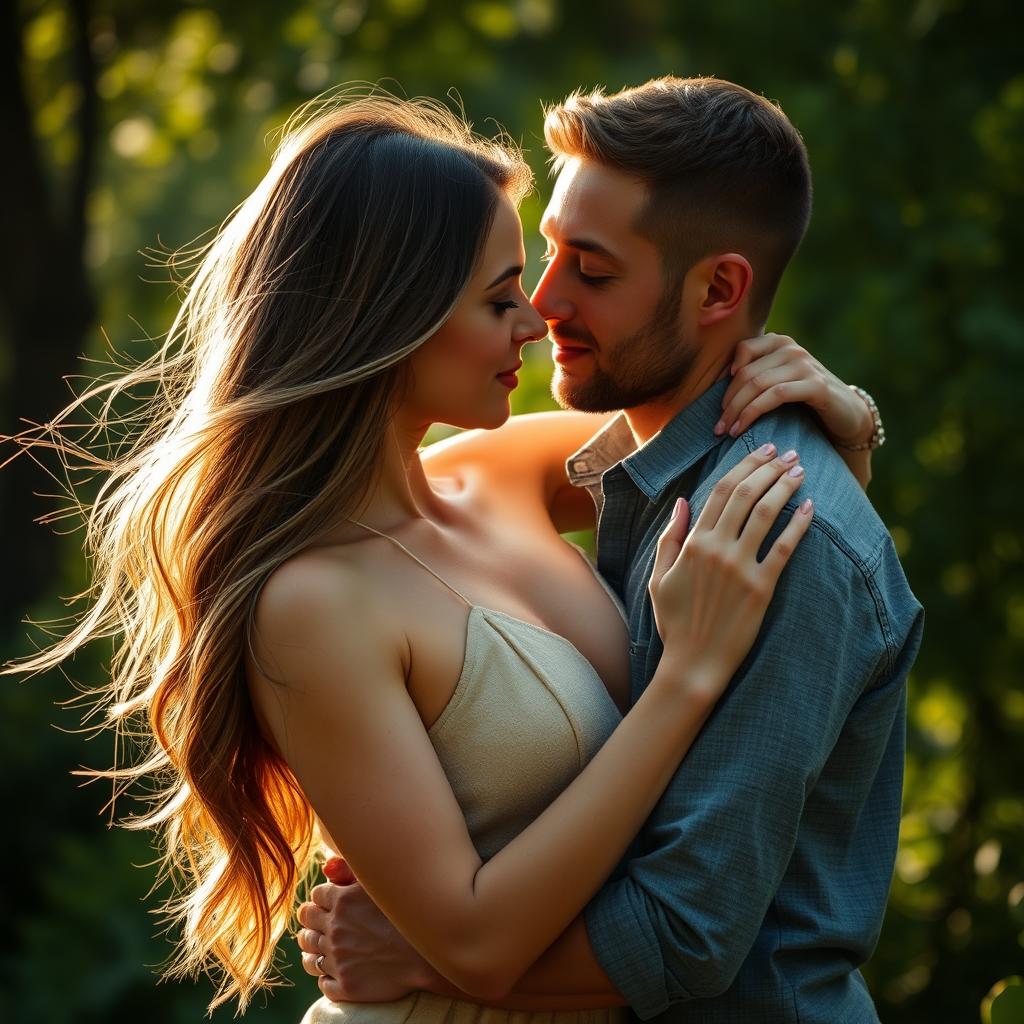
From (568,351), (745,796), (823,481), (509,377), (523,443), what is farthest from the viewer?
(523,443)

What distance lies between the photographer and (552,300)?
2.81 meters

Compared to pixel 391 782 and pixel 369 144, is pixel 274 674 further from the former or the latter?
pixel 369 144

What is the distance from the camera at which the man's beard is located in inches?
108

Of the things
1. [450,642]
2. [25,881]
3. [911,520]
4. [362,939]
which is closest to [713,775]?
[450,642]

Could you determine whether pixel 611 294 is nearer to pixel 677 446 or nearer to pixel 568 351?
pixel 568 351

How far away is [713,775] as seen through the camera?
7.47 feet

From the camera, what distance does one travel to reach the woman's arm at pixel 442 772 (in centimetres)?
227

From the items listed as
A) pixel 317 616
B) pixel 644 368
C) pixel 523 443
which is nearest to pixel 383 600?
pixel 317 616

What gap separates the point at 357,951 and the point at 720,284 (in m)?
1.48

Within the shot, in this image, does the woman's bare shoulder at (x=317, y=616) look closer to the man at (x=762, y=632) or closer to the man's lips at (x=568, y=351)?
the man at (x=762, y=632)

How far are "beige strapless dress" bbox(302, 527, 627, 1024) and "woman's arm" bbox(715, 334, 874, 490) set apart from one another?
1.95 ft

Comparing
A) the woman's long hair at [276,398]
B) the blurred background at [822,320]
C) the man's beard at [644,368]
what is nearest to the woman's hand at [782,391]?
the man's beard at [644,368]

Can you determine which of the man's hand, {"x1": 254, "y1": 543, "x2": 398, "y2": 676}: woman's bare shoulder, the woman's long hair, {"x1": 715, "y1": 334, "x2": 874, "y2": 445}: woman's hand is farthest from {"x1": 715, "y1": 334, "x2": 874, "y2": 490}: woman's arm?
the man's hand

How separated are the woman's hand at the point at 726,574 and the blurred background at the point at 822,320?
2.70 feet
